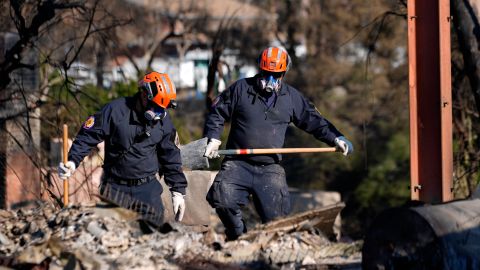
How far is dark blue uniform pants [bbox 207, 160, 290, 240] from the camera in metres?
8.88

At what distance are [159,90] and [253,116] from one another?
3.74 ft

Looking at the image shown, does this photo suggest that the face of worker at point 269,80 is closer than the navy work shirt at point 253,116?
Yes

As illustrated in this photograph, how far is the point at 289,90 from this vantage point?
9.15 metres

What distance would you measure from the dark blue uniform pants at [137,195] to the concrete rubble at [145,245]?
0.56 m

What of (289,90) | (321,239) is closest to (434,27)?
(289,90)

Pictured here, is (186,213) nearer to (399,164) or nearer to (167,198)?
(167,198)

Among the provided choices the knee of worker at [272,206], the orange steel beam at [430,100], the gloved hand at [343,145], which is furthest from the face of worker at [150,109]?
the orange steel beam at [430,100]

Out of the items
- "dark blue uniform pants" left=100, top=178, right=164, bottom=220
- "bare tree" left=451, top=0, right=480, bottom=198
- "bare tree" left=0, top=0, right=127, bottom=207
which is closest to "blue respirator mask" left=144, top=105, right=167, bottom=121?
"dark blue uniform pants" left=100, top=178, right=164, bottom=220

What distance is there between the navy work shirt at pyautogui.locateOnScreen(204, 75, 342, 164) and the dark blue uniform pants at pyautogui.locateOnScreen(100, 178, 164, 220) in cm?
80

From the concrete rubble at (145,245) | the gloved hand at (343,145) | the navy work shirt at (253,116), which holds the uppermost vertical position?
the navy work shirt at (253,116)

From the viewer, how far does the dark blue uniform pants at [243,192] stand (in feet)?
29.1

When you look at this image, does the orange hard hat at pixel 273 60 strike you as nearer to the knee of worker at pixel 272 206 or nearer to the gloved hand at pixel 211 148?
the gloved hand at pixel 211 148

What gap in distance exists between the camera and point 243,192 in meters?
9.03

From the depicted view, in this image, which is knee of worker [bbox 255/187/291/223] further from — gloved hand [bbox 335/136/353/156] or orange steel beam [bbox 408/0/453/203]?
orange steel beam [bbox 408/0/453/203]
